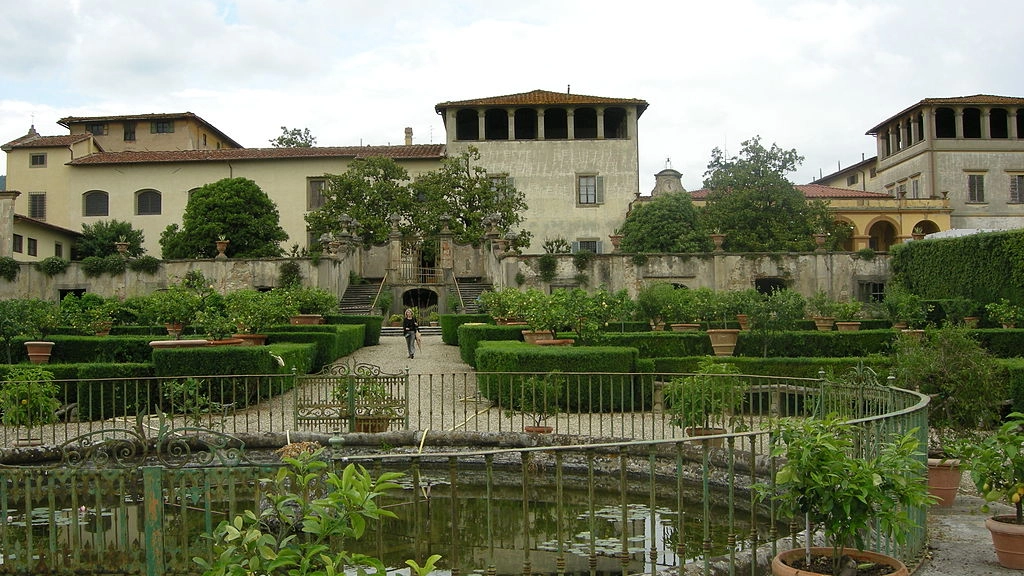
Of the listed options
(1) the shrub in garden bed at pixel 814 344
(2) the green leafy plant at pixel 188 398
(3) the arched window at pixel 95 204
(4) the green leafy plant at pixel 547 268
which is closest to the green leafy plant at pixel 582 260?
(4) the green leafy plant at pixel 547 268

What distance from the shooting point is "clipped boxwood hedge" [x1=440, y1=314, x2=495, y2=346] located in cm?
2431

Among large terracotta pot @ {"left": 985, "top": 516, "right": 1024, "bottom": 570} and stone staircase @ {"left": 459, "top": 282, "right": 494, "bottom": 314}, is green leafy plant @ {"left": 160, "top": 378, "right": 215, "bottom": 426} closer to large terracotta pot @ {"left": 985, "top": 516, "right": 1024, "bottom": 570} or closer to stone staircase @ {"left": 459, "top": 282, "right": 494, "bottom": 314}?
large terracotta pot @ {"left": 985, "top": 516, "right": 1024, "bottom": 570}

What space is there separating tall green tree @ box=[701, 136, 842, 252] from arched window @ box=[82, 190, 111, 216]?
27412 mm

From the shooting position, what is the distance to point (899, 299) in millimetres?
23219

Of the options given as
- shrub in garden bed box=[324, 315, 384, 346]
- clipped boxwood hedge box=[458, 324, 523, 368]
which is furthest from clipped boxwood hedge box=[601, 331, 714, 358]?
shrub in garden bed box=[324, 315, 384, 346]

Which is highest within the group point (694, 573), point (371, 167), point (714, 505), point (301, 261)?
point (371, 167)

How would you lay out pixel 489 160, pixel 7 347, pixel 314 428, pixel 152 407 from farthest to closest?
pixel 489 160 → pixel 7 347 → pixel 152 407 → pixel 314 428

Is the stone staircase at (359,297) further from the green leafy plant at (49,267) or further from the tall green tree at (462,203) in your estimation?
the green leafy plant at (49,267)

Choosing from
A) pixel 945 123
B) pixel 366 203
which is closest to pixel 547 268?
pixel 366 203

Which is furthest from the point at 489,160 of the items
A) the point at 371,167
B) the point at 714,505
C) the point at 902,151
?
the point at 714,505

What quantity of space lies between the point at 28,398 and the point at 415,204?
26.9m

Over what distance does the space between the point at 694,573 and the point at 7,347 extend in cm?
1484

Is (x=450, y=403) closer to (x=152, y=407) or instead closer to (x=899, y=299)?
(x=152, y=407)

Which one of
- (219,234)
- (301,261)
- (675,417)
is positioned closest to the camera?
(675,417)
